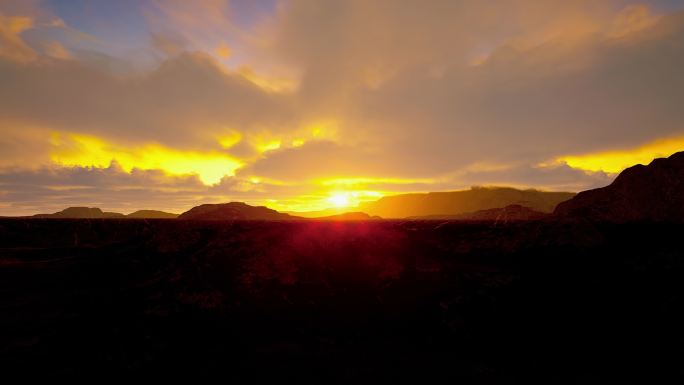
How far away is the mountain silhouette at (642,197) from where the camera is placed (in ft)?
54.3

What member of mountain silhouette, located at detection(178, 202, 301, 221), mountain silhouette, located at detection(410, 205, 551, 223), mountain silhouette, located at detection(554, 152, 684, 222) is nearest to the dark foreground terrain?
mountain silhouette, located at detection(554, 152, 684, 222)

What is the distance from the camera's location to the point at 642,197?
17469mm

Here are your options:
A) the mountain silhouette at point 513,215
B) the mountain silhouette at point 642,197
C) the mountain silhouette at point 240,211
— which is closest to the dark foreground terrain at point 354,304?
the mountain silhouette at point 642,197

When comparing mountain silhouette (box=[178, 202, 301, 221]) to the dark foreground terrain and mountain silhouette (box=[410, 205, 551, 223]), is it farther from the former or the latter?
the dark foreground terrain

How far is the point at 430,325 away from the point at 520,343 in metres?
2.62

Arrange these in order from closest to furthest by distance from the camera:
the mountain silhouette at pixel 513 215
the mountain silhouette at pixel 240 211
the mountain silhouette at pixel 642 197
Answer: the mountain silhouette at pixel 642 197
the mountain silhouette at pixel 513 215
the mountain silhouette at pixel 240 211

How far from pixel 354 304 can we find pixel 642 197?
16.8 metres

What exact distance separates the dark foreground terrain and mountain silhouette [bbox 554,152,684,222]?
1.46 meters

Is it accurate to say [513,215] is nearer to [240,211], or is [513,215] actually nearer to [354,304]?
[354,304]

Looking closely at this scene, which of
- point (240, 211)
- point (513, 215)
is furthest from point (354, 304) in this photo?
point (240, 211)

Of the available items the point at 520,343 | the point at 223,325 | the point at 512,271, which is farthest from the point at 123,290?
the point at 512,271

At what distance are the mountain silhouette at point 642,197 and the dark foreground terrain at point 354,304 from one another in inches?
57.6

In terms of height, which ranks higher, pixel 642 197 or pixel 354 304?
pixel 642 197

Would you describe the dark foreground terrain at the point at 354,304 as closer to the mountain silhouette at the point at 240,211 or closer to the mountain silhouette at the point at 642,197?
the mountain silhouette at the point at 642,197
